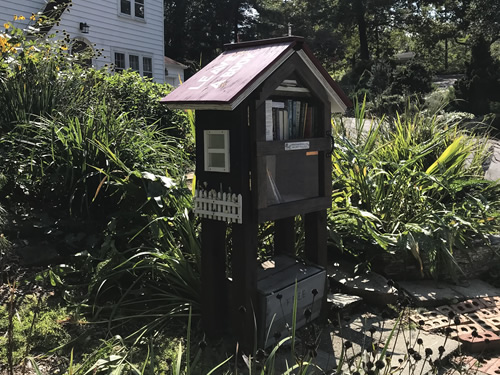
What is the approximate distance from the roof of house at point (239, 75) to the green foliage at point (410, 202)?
52.5 inches

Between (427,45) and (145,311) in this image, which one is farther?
(427,45)

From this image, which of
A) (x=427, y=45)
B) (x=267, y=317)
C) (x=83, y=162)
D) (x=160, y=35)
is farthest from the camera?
(x=427, y=45)

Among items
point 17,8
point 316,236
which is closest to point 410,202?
point 316,236

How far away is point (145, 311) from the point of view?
3.04 m

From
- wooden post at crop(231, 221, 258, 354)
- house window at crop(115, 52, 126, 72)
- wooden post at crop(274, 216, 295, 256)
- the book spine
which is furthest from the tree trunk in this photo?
wooden post at crop(231, 221, 258, 354)

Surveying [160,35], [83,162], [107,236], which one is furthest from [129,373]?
[160,35]

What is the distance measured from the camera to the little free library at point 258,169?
8.62 ft

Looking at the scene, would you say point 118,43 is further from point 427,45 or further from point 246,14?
point 427,45

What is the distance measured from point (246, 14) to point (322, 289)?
3326 centimetres

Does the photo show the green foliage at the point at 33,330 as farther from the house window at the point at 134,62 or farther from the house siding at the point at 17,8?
the house window at the point at 134,62

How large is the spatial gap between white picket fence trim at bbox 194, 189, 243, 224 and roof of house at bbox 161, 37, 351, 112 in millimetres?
523

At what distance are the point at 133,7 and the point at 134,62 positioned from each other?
1.80 m

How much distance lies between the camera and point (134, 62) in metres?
16.1

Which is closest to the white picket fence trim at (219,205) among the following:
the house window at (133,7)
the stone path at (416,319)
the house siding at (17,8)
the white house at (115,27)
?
the stone path at (416,319)
